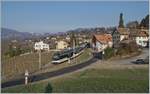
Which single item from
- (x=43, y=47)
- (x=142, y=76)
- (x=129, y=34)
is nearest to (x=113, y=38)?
(x=129, y=34)

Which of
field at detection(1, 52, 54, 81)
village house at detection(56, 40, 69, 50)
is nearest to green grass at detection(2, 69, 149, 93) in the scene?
field at detection(1, 52, 54, 81)

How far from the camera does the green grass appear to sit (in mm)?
12572

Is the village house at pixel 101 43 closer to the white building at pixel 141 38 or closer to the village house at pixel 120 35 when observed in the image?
the village house at pixel 120 35

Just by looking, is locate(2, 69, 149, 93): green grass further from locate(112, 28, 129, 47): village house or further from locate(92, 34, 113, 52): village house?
locate(112, 28, 129, 47): village house

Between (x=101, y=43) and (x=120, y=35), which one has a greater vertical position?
(x=120, y=35)

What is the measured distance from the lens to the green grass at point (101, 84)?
12572 millimetres

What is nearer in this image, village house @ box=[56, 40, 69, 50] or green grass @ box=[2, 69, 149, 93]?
green grass @ box=[2, 69, 149, 93]

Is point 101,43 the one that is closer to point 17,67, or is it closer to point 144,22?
point 144,22

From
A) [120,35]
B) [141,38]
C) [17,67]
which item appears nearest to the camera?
[17,67]

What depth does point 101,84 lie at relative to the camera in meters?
14.1

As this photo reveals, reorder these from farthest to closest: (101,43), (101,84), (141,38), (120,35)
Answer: (120,35) → (101,43) → (141,38) → (101,84)

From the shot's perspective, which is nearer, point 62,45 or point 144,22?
point 144,22

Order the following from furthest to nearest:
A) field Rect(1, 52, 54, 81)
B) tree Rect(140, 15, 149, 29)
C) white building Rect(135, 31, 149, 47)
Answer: tree Rect(140, 15, 149, 29), white building Rect(135, 31, 149, 47), field Rect(1, 52, 54, 81)

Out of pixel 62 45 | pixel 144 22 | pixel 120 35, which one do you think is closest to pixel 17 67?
pixel 120 35
